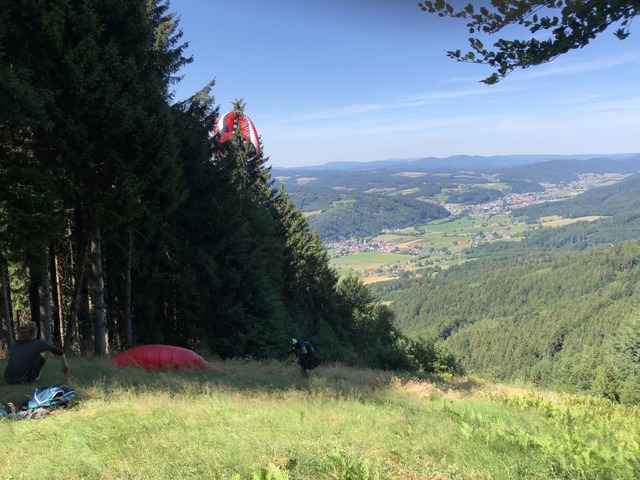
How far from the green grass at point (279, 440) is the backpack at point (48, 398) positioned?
0.24 meters

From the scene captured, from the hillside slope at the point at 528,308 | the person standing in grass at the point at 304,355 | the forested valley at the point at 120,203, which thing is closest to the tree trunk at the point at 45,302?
the forested valley at the point at 120,203

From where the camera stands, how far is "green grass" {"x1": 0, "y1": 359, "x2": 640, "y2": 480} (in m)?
4.11

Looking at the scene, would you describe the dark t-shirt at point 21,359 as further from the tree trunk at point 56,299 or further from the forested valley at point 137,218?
the tree trunk at point 56,299

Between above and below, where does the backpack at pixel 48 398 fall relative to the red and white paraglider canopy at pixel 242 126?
below

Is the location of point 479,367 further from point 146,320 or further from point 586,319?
point 146,320

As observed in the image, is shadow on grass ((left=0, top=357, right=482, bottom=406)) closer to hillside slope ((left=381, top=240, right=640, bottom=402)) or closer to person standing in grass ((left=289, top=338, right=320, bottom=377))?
person standing in grass ((left=289, top=338, right=320, bottom=377))

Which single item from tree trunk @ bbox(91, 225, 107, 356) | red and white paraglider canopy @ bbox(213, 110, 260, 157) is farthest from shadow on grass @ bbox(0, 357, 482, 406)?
red and white paraglider canopy @ bbox(213, 110, 260, 157)

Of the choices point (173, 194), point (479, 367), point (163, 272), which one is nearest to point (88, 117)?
point (173, 194)

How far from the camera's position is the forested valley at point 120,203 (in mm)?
9250

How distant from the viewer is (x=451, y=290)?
164 metres

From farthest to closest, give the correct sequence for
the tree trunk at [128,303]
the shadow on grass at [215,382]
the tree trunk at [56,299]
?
the tree trunk at [128,303]
the tree trunk at [56,299]
the shadow on grass at [215,382]

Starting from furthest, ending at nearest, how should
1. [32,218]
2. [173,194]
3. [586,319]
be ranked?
1. [586,319]
2. [173,194]
3. [32,218]

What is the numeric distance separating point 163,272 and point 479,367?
102521 millimetres

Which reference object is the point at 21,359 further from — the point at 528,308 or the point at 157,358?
the point at 528,308
